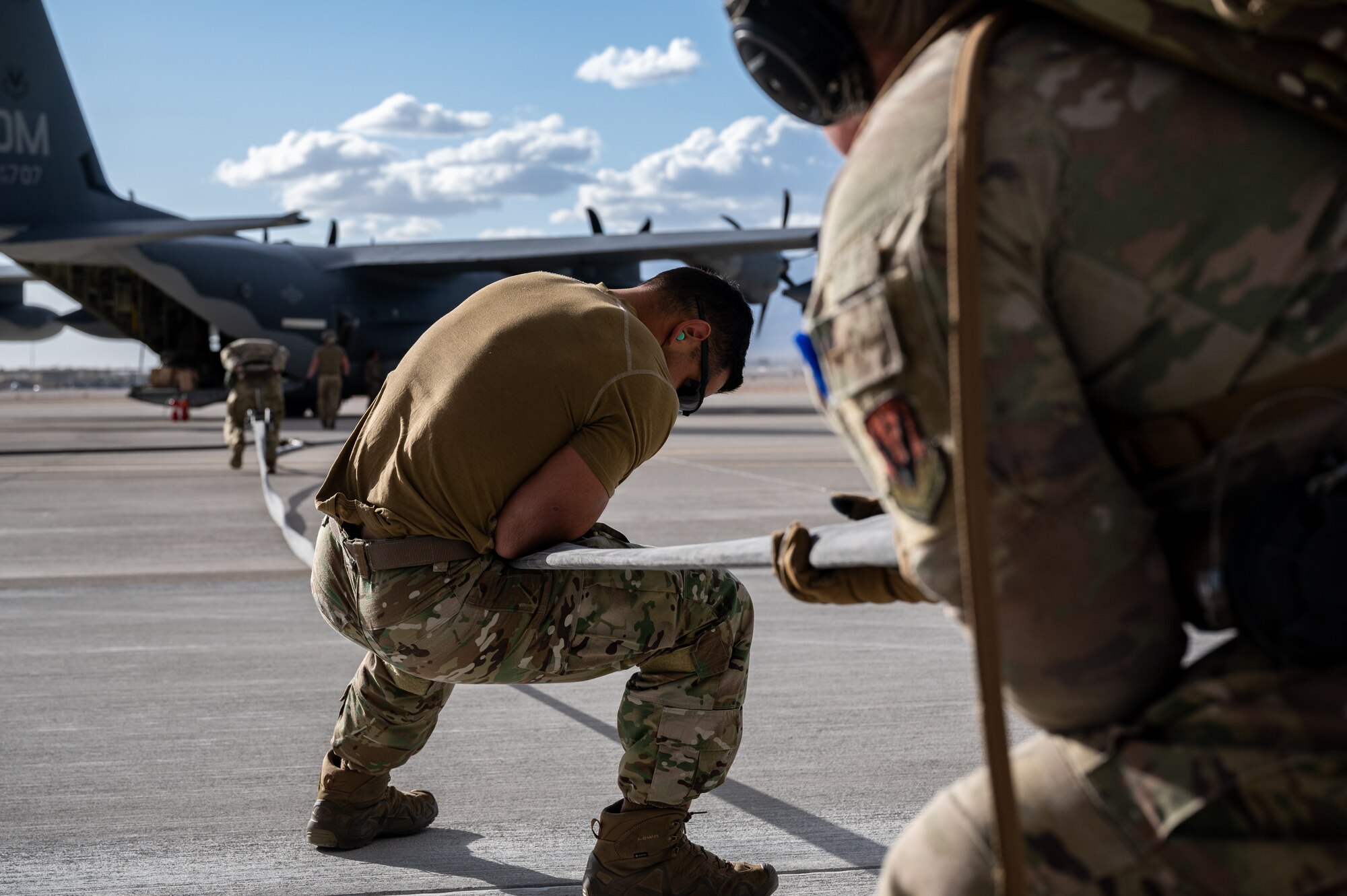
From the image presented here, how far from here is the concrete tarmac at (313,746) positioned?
301 cm

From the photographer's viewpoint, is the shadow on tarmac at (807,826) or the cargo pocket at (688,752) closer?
the cargo pocket at (688,752)

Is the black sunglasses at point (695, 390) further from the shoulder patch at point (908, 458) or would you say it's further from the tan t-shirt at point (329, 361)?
the tan t-shirt at point (329, 361)

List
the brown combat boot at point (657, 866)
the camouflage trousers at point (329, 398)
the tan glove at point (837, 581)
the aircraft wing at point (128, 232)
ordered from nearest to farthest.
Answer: the tan glove at point (837, 581), the brown combat boot at point (657, 866), the aircraft wing at point (128, 232), the camouflage trousers at point (329, 398)

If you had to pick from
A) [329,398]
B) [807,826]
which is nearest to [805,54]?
[807,826]

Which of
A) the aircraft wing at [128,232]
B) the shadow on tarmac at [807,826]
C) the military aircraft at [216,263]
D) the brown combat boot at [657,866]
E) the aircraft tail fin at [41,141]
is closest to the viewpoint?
the brown combat boot at [657,866]

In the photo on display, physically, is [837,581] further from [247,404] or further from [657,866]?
[247,404]

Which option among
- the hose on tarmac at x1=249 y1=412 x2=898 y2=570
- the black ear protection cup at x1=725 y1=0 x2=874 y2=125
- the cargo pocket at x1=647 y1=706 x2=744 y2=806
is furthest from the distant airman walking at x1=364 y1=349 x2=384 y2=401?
the black ear protection cup at x1=725 y1=0 x2=874 y2=125

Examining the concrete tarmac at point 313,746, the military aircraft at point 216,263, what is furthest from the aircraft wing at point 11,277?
the concrete tarmac at point 313,746

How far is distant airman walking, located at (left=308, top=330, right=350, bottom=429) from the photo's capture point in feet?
68.9

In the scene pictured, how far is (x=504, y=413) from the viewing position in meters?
2.75

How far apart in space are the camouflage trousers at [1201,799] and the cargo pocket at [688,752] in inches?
59.4

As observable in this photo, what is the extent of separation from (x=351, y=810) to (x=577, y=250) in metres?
23.6

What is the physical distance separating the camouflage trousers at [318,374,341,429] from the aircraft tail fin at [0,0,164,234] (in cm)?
763

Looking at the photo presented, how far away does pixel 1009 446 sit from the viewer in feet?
3.99
